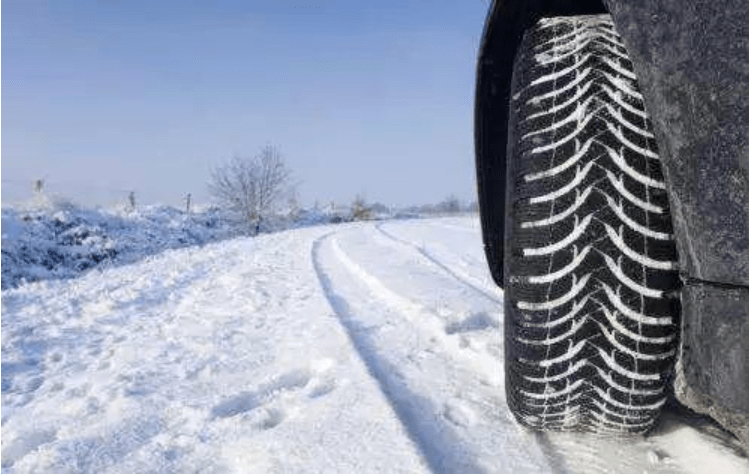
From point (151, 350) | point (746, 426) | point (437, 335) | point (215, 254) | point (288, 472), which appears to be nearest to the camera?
point (746, 426)

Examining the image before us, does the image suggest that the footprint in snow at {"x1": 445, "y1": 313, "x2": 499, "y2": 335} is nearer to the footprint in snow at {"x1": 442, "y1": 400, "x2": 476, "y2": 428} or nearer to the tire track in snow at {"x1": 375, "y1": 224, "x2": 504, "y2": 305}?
the tire track in snow at {"x1": 375, "y1": 224, "x2": 504, "y2": 305}

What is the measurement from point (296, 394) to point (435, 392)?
48 cm

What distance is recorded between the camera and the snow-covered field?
1.79m

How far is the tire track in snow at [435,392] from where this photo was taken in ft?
5.86

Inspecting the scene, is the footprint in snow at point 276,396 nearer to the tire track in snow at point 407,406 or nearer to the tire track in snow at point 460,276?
the tire track in snow at point 407,406

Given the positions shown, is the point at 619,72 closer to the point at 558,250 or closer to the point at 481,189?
the point at 558,250

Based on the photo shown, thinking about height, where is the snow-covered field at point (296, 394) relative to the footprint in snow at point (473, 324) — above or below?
below

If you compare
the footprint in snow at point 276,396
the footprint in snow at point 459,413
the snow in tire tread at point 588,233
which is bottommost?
the footprint in snow at point 276,396

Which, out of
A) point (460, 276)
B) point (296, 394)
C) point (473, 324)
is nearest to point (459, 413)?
point (296, 394)

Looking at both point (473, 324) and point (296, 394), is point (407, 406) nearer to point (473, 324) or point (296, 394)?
point (296, 394)

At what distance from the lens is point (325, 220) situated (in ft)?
130

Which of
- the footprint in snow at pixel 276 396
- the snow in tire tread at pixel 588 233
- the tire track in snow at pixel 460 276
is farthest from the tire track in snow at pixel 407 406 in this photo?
the tire track in snow at pixel 460 276

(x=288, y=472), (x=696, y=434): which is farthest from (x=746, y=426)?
(x=288, y=472)

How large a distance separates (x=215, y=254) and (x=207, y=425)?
7.81 metres
